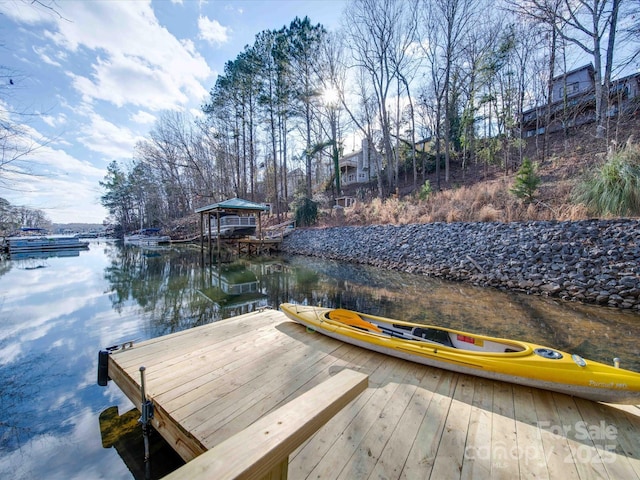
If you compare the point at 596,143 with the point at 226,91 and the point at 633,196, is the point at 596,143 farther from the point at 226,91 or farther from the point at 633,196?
the point at 226,91

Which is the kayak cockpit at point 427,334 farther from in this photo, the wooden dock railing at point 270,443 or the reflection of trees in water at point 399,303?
the wooden dock railing at point 270,443

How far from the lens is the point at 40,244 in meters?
23.9

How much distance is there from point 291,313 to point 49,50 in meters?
4.59

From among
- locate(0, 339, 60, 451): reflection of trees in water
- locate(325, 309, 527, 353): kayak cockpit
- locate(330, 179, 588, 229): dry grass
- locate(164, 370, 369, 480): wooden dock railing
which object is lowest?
locate(0, 339, 60, 451): reflection of trees in water

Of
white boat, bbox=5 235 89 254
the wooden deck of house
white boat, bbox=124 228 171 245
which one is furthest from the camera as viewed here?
white boat, bbox=124 228 171 245

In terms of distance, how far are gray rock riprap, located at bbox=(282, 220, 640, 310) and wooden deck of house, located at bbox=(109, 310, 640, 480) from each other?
17.5ft

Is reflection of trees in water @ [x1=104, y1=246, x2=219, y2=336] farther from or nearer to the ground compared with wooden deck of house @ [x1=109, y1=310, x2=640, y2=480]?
nearer to the ground

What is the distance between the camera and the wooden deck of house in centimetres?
164

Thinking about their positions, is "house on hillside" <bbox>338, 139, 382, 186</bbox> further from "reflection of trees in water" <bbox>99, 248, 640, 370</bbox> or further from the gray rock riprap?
"reflection of trees in water" <bbox>99, 248, 640, 370</bbox>

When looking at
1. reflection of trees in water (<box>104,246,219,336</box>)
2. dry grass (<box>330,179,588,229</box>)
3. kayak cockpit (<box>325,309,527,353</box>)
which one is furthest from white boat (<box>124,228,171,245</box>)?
kayak cockpit (<box>325,309,527,353</box>)

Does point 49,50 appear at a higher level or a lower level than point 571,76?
lower

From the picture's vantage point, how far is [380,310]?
6039 mm

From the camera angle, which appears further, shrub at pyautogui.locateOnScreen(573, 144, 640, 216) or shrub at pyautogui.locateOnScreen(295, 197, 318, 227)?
shrub at pyautogui.locateOnScreen(295, 197, 318, 227)

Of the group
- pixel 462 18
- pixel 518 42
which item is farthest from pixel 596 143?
pixel 462 18
